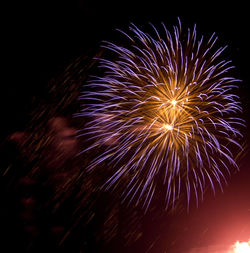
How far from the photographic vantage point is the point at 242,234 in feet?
60.6

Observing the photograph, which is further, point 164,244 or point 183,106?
point 164,244

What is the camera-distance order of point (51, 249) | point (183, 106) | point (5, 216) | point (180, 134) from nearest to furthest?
point (183, 106) < point (180, 134) < point (5, 216) < point (51, 249)

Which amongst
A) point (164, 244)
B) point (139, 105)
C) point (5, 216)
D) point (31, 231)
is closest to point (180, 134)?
point (139, 105)

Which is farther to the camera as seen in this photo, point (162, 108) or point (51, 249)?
point (51, 249)

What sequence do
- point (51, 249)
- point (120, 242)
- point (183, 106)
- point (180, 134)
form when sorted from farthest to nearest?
point (120, 242) → point (51, 249) → point (180, 134) → point (183, 106)

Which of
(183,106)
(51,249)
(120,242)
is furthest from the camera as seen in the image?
(120,242)

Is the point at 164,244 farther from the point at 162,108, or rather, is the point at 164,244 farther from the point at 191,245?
the point at 162,108

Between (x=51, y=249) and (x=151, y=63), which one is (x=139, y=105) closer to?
(x=151, y=63)

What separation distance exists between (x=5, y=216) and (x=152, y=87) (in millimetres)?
9344

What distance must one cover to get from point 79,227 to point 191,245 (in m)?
8.12

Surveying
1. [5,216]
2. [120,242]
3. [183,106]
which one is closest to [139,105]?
[183,106]

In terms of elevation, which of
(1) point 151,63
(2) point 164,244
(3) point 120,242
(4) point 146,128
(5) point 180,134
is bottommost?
(2) point 164,244

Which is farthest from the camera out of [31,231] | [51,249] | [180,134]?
[51,249]

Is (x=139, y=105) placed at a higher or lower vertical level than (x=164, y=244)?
higher
